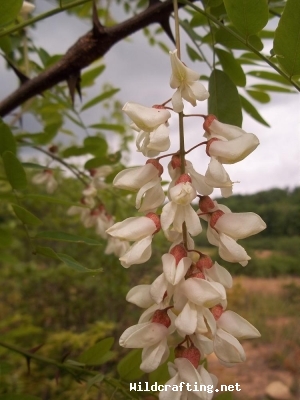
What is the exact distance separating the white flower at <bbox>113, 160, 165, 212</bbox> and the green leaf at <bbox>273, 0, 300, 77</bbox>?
→ 0.42 feet

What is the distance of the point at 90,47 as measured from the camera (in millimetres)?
526

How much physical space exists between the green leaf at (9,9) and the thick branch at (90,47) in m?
0.13

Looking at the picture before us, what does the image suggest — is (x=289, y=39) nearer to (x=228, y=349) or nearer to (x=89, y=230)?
(x=228, y=349)

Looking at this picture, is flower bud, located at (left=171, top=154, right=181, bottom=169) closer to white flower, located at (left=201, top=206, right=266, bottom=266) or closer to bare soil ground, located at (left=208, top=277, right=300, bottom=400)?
white flower, located at (left=201, top=206, right=266, bottom=266)

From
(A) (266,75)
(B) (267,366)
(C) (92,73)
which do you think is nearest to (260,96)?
(A) (266,75)

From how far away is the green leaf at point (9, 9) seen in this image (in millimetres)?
396

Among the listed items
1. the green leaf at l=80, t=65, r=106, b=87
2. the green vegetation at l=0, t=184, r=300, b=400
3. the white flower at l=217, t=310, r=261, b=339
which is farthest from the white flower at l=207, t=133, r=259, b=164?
the green vegetation at l=0, t=184, r=300, b=400

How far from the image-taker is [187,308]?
28 centimetres

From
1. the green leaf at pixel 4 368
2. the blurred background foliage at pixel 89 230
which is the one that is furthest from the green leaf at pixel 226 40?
the green leaf at pixel 4 368

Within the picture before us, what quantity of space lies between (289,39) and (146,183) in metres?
0.14

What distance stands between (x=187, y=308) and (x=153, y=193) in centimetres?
8

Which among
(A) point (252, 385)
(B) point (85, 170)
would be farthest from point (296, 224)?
(B) point (85, 170)

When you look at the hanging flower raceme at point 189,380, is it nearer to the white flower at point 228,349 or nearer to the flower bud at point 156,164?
the white flower at point 228,349

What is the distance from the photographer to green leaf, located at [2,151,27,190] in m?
0.44
